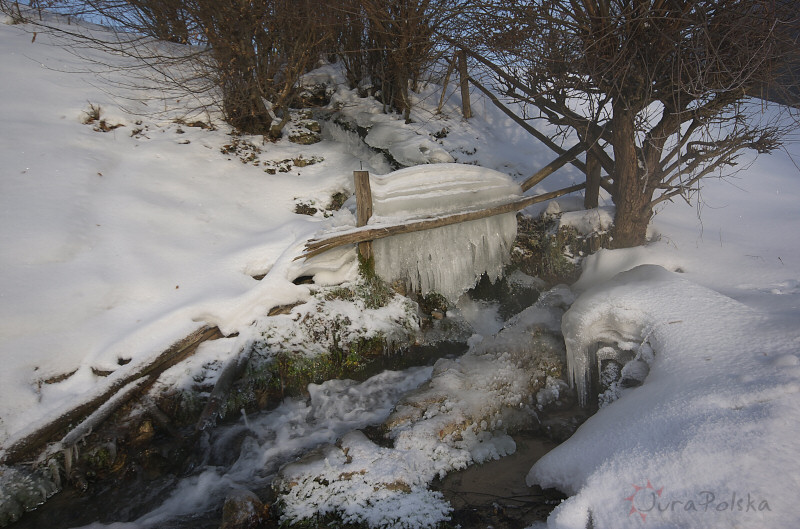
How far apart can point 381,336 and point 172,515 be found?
2.61m

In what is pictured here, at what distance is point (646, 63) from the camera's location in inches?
183

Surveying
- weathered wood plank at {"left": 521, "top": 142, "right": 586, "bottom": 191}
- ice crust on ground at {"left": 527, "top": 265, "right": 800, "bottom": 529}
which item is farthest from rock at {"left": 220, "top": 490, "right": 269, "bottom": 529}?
weathered wood plank at {"left": 521, "top": 142, "right": 586, "bottom": 191}

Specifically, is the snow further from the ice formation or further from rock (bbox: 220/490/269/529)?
rock (bbox: 220/490/269/529)

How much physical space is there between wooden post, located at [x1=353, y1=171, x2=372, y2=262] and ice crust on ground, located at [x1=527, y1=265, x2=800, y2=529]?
122 inches

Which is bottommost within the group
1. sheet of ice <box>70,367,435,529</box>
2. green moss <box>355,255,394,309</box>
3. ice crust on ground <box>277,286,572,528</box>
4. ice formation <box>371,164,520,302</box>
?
sheet of ice <box>70,367,435,529</box>

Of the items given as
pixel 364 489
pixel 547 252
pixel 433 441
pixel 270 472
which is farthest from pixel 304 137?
pixel 364 489

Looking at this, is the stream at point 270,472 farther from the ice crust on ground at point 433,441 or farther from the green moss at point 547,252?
the green moss at point 547,252

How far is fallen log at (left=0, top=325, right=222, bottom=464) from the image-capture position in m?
3.37

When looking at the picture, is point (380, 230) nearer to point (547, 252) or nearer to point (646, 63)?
point (547, 252)

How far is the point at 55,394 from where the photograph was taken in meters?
3.74

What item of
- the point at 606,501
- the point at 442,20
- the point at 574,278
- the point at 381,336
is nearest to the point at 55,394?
the point at 381,336

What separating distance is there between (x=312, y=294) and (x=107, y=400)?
2.21 m

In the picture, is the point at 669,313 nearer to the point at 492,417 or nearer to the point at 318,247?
the point at 492,417

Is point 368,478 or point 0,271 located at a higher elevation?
point 0,271
